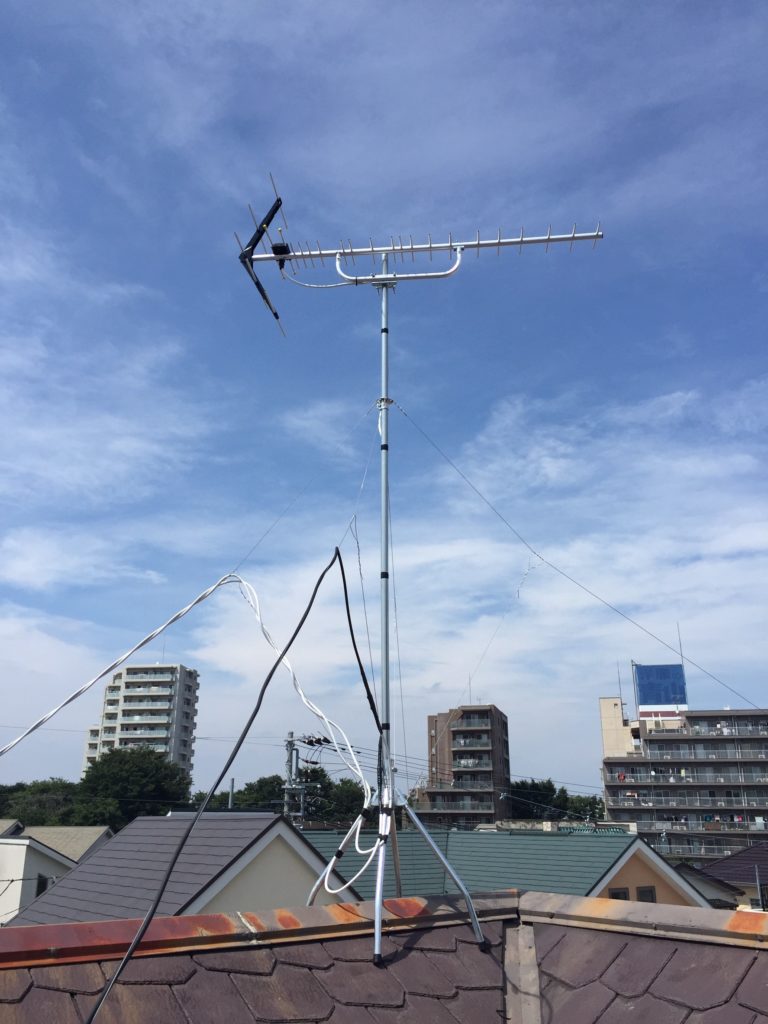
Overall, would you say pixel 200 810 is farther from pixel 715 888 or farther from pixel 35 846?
pixel 35 846

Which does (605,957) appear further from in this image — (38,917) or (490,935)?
(38,917)

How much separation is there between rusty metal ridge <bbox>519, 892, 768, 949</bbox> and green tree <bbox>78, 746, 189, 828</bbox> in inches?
2670

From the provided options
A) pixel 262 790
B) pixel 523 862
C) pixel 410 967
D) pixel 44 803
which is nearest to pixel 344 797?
pixel 262 790

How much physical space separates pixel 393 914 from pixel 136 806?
71419 millimetres

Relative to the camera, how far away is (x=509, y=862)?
16.7 metres

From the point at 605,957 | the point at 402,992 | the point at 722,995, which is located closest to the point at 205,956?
the point at 402,992

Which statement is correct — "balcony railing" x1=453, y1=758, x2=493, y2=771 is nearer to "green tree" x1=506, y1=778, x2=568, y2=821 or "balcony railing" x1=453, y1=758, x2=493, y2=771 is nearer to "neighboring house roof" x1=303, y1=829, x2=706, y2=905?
"green tree" x1=506, y1=778, x2=568, y2=821

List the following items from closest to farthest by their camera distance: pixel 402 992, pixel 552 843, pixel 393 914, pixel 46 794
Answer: pixel 402 992, pixel 393 914, pixel 552 843, pixel 46 794

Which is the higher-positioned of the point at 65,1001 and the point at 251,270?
the point at 251,270

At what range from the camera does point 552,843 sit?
17.0m

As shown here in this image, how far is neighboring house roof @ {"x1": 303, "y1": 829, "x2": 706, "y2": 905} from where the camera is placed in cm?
1483

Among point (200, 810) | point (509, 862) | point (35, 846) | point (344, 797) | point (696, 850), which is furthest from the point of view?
point (344, 797)

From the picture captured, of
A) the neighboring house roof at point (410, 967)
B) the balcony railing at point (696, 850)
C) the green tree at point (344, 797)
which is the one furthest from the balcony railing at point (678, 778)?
the neighboring house roof at point (410, 967)

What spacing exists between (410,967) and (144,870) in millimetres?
10349
